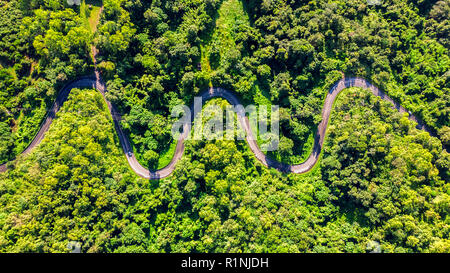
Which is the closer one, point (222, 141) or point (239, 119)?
point (222, 141)

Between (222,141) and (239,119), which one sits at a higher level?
(239,119)

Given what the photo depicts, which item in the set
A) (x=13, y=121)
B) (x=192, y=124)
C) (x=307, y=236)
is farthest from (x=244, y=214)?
(x=13, y=121)

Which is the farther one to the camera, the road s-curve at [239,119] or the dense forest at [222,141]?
the road s-curve at [239,119]

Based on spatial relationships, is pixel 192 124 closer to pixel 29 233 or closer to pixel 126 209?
pixel 126 209

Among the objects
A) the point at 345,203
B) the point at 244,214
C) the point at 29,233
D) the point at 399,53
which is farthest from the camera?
the point at 399,53
